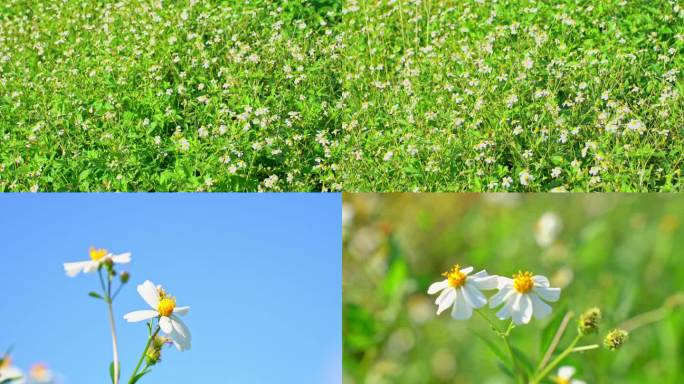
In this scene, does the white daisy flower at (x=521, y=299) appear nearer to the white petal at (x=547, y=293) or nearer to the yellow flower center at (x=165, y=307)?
the white petal at (x=547, y=293)

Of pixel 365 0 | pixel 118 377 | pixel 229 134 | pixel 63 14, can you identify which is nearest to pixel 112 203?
pixel 118 377

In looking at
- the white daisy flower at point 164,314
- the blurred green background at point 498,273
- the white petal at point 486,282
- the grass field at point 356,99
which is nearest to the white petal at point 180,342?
the white daisy flower at point 164,314

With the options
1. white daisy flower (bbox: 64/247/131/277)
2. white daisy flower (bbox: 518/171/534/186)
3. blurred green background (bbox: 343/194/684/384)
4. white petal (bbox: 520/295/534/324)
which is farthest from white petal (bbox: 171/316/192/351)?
white daisy flower (bbox: 518/171/534/186)

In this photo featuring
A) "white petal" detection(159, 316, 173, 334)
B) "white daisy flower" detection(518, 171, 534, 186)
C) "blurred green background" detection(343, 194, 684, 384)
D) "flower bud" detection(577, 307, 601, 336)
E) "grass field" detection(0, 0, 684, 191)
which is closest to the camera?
"flower bud" detection(577, 307, 601, 336)

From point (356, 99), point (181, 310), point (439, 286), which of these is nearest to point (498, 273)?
point (439, 286)

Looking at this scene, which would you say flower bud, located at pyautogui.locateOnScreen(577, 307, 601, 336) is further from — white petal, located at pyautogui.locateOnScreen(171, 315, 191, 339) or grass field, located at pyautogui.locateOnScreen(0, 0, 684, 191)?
grass field, located at pyautogui.locateOnScreen(0, 0, 684, 191)

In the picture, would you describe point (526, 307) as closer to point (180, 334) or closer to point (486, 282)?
point (486, 282)

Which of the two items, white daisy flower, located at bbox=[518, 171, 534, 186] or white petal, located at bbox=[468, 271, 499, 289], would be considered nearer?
white petal, located at bbox=[468, 271, 499, 289]
